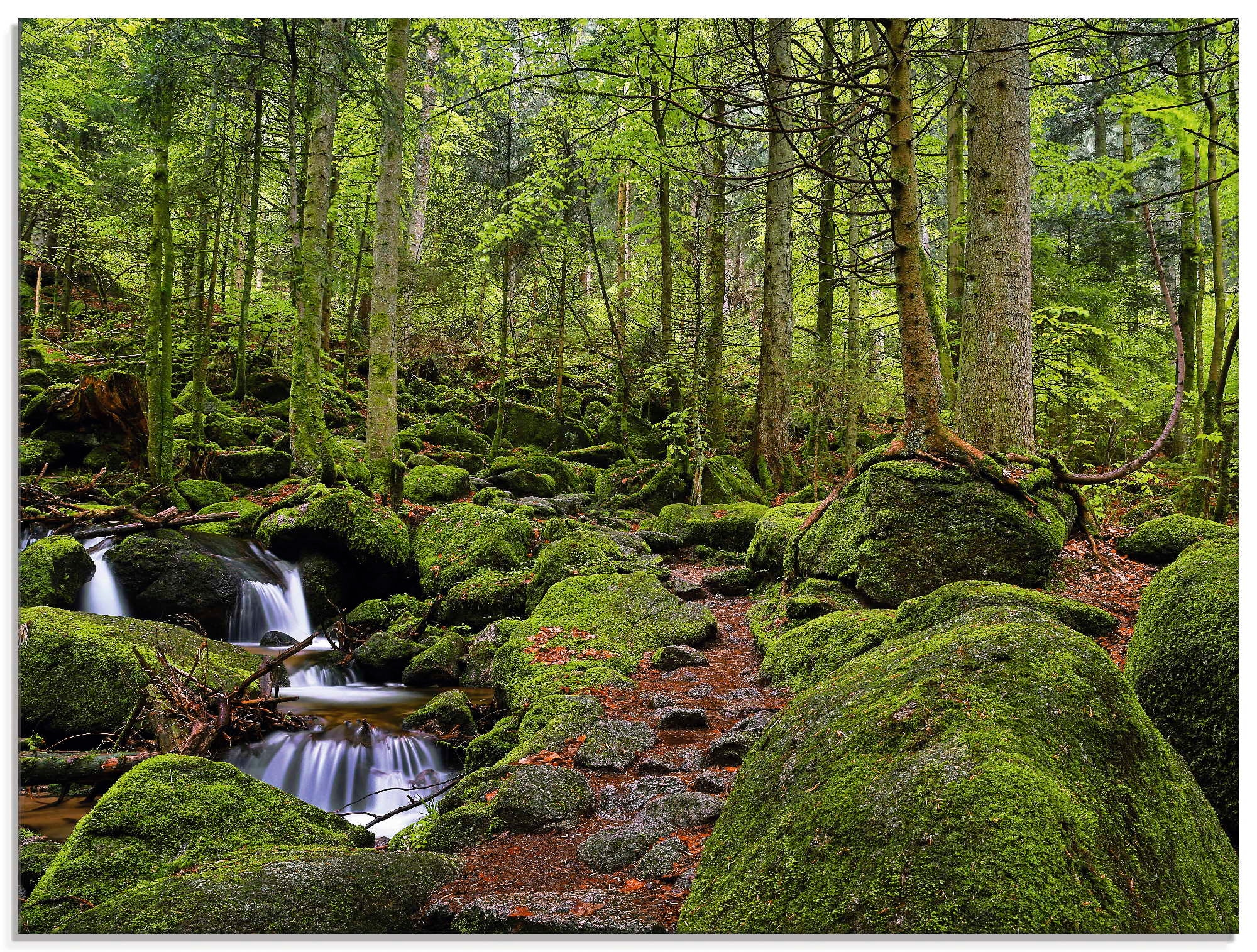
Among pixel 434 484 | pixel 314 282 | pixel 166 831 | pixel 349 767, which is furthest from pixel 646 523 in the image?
pixel 166 831

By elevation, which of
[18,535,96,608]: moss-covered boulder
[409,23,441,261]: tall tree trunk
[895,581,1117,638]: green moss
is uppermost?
[409,23,441,261]: tall tree trunk

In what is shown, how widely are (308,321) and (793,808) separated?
379 inches

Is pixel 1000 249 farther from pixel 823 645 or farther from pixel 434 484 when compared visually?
pixel 434 484

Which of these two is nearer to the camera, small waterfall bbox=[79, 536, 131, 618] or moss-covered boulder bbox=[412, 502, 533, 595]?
small waterfall bbox=[79, 536, 131, 618]

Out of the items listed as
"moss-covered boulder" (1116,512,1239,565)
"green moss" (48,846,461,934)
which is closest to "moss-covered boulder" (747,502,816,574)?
"moss-covered boulder" (1116,512,1239,565)

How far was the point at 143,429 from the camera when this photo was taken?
11.0m

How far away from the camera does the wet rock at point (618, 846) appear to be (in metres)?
2.70

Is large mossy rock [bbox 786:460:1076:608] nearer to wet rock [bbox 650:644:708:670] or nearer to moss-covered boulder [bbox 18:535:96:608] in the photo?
wet rock [bbox 650:644:708:670]

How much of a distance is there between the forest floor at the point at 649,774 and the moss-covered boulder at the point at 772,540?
0.70 metres

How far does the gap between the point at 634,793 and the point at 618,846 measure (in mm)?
630

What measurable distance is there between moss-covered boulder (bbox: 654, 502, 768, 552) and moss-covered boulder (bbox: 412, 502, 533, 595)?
2.17 metres

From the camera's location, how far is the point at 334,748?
5.01m

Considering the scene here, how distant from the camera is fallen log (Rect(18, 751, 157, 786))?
3.92m

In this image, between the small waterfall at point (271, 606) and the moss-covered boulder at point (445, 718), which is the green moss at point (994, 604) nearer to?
the moss-covered boulder at point (445, 718)
